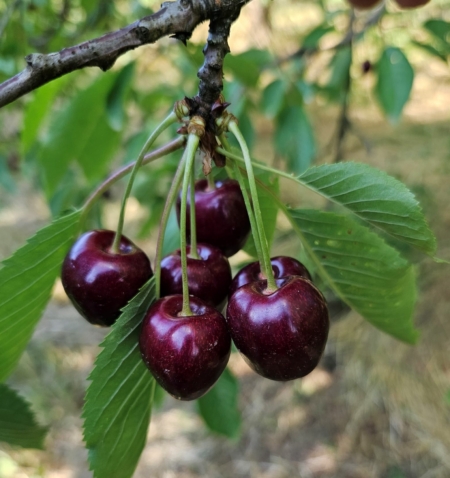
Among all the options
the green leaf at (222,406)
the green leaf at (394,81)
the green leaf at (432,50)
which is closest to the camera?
the green leaf at (222,406)

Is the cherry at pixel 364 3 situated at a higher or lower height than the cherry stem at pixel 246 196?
lower

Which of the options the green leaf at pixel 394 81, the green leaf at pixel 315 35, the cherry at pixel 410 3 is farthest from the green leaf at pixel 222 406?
the green leaf at pixel 315 35

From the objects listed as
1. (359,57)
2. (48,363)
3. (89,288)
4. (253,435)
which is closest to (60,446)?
Answer: (48,363)

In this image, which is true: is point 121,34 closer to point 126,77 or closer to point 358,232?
point 358,232

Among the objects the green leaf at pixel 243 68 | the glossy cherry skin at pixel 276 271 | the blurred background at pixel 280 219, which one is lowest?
the blurred background at pixel 280 219

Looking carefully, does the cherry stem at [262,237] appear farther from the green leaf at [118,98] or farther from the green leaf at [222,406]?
the green leaf at [118,98]

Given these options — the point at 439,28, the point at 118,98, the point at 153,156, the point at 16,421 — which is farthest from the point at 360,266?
the point at 439,28

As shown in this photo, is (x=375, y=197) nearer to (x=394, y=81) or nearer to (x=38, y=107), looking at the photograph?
(x=38, y=107)
